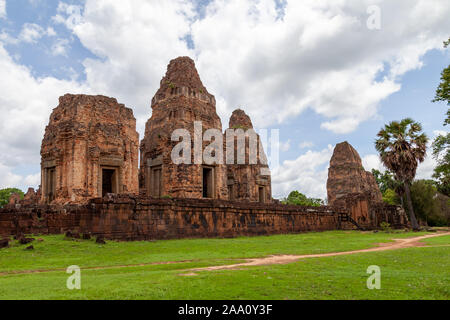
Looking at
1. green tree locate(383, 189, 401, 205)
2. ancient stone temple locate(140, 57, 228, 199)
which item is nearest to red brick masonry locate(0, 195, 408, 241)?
ancient stone temple locate(140, 57, 228, 199)

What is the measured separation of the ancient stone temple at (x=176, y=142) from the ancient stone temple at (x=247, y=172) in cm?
741

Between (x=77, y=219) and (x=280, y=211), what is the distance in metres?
11.9

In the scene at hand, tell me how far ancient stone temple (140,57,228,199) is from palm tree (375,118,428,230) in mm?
12801

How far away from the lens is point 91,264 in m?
8.98

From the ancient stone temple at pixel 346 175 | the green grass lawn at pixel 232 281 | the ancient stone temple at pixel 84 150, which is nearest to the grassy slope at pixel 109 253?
the green grass lawn at pixel 232 281

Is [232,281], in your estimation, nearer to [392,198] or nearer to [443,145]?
[443,145]

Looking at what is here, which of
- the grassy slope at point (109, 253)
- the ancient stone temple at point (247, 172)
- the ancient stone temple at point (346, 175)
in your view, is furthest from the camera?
the ancient stone temple at point (346, 175)

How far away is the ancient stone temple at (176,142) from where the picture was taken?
20219 mm

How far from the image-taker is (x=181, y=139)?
2048 cm

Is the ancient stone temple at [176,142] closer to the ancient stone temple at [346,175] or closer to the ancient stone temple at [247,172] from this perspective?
the ancient stone temple at [247,172]

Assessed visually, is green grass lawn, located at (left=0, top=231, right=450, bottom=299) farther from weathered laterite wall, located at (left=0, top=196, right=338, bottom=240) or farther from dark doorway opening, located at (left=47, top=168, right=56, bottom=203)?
dark doorway opening, located at (left=47, top=168, right=56, bottom=203)

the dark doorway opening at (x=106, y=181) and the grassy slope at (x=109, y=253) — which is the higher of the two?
the dark doorway opening at (x=106, y=181)

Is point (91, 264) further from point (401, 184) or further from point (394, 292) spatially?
point (401, 184)
